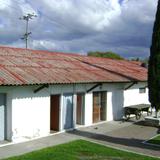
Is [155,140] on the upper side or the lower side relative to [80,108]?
lower

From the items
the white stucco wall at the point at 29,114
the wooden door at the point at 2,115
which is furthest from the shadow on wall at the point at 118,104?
the wooden door at the point at 2,115

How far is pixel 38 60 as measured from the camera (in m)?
19.0

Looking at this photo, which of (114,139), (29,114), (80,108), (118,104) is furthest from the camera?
(118,104)

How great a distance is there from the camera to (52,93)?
1658cm

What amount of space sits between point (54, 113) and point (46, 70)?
2.30m

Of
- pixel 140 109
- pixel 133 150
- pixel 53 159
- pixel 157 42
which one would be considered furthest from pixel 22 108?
pixel 140 109

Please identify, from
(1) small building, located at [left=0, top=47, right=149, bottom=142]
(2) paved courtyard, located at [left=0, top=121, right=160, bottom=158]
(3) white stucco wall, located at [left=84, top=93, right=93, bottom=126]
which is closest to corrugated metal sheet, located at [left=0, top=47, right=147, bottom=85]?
(1) small building, located at [left=0, top=47, right=149, bottom=142]

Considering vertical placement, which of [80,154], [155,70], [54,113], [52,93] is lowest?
[80,154]

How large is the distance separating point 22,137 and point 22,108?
4.30 ft

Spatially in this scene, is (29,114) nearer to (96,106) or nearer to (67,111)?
(67,111)

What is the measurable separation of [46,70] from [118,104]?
6991 millimetres

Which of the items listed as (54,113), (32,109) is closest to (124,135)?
(54,113)

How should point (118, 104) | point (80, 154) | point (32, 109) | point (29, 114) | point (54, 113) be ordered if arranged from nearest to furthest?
point (80, 154), point (29, 114), point (32, 109), point (54, 113), point (118, 104)

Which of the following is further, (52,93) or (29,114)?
(52,93)
